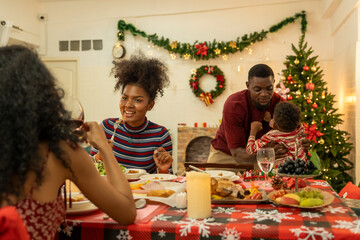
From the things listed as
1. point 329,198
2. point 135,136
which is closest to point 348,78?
point 135,136

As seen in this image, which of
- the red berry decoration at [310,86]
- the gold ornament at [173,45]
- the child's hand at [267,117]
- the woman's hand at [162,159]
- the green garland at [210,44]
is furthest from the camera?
the gold ornament at [173,45]

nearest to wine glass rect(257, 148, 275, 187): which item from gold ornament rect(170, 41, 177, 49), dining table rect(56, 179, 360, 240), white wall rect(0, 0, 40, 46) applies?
dining table rect(56, 179, 360, 240)

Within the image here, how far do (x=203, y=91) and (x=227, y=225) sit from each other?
495cm

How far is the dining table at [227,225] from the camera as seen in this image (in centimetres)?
110

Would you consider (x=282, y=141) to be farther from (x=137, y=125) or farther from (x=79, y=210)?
(x=79, y=210)

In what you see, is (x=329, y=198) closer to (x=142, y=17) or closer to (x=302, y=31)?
(x=302, y=31)

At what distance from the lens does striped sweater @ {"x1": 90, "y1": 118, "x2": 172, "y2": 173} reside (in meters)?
2.38

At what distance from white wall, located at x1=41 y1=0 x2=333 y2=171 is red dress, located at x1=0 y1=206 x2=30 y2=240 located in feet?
17.8

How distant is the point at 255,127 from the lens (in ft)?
8.63

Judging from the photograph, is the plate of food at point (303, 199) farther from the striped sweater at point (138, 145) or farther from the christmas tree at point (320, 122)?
the christmas tree at point (320, 122)

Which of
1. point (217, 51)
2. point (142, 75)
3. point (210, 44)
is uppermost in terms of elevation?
point (210, 44)

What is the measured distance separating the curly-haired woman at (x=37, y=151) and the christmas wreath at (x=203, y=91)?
4910mm

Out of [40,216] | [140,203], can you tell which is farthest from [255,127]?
[40,216]

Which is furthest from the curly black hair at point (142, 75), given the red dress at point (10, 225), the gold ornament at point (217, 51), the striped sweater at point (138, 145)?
the gold ornament at point (217, 51)
